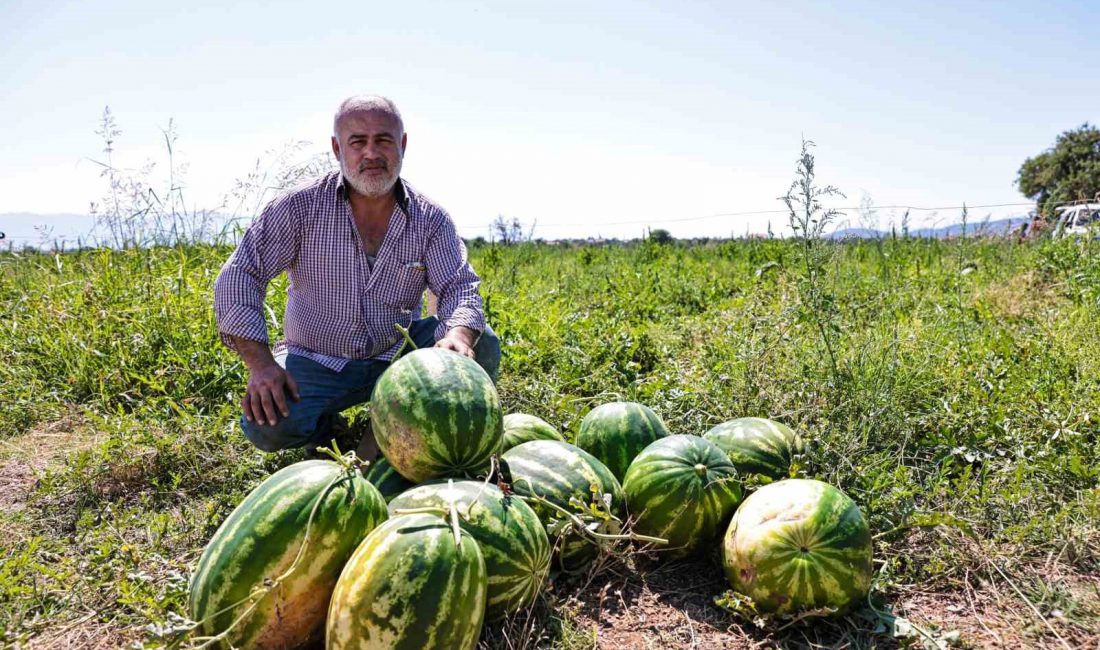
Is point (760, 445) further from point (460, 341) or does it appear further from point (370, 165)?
point (370, 165)

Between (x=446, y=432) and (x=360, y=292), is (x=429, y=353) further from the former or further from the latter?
(x=360, y=292)

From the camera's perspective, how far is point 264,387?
2850mm

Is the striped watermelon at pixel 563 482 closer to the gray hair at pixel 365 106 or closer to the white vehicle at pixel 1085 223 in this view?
the gray hair at pixel 365 106

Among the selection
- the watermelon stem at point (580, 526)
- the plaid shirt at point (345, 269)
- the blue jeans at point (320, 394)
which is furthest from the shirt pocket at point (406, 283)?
the watermelon stem at point (580, 526)

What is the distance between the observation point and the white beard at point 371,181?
10.8 feet

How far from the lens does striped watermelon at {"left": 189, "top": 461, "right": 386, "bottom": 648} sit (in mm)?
1847

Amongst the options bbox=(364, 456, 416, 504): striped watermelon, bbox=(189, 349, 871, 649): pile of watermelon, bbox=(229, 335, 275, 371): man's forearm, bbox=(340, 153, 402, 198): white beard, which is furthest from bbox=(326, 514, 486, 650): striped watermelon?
bbox=(340, 153, 402, 198): white beard

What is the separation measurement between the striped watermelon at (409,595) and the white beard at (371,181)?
1924 millimetres

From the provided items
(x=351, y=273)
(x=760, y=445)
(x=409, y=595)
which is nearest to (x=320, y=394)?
(x=351, y=273)

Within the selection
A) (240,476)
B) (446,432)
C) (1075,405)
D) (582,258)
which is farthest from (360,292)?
(582,258)

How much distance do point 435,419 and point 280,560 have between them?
2.02 ft

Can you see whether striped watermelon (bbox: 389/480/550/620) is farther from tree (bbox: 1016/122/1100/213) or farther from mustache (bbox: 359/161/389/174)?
tree (bbox: 1016/122/1100/213)

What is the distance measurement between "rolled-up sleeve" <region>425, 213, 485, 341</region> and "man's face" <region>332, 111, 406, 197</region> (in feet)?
1.17

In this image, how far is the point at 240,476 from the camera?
3258mm
